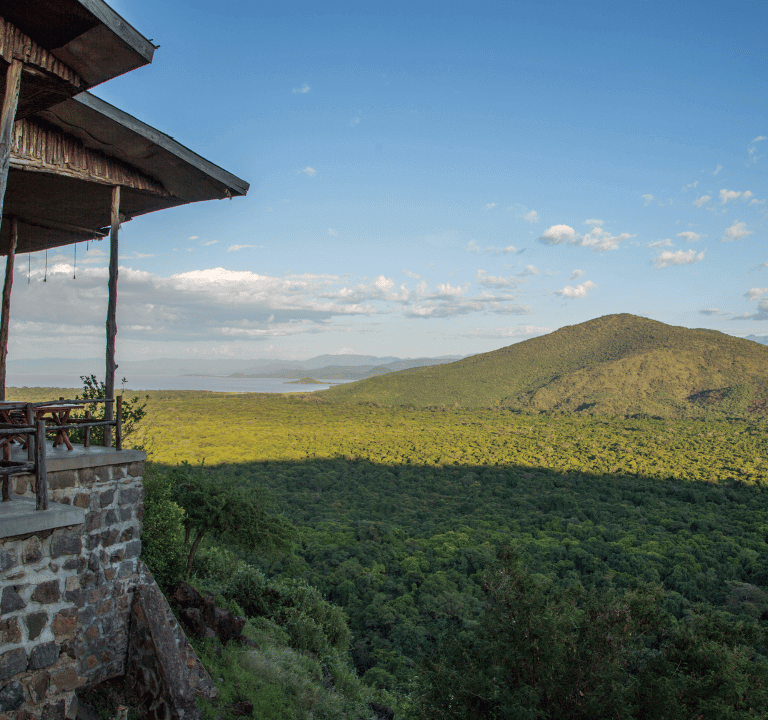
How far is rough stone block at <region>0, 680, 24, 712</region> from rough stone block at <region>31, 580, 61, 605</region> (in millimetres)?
521

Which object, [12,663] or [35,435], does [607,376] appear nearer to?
[35,435]

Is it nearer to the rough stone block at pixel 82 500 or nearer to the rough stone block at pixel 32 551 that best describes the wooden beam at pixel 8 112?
the rough stone block at pixel 32 551

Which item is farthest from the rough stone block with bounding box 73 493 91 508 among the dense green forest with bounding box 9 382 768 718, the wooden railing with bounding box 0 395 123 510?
the dense green forest with bounding box 9 382 768 718

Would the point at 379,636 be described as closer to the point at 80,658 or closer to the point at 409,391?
the point at 80,658

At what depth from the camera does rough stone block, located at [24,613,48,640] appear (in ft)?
11.9

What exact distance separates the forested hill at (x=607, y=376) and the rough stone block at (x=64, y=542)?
117 m

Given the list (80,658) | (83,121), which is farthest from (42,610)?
(83,121)

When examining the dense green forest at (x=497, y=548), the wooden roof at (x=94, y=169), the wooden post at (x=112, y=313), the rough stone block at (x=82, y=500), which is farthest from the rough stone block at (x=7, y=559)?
the dense green forest at (x=497, y=548)

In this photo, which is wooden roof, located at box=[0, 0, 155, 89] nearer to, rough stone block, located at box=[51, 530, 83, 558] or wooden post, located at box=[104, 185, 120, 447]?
wooden post, located at box=[104, 185, 120, 447]

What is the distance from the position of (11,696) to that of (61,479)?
286 centimetres

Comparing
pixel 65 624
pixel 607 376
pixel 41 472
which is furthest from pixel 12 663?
pixel 607 376

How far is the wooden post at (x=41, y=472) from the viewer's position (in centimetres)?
382

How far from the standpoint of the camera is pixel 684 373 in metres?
119

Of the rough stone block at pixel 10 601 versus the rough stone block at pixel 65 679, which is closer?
the rough stone block at pixel 10 601
